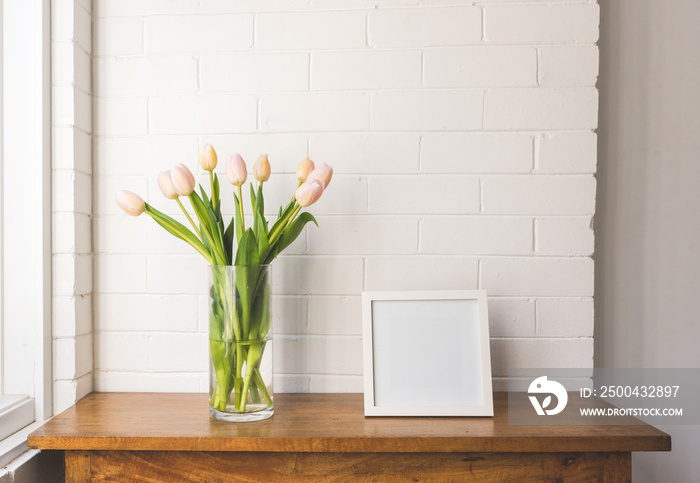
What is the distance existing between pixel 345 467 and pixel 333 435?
8 cm

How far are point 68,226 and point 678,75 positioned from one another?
5.13ft

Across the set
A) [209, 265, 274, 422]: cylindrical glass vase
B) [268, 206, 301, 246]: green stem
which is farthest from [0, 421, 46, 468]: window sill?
[268, 206, 301, 246]: green stem

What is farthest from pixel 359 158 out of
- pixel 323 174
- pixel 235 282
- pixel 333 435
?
pixel 333 435

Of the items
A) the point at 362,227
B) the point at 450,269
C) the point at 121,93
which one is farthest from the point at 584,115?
the point at 121,93

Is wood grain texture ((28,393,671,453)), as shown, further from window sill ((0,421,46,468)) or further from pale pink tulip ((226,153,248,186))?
pale pink tulip ((226,153,248,186))

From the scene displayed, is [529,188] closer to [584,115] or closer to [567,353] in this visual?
[584,115]

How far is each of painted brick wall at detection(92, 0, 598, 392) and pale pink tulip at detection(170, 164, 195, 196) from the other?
204 mm

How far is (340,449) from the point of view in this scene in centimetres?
86

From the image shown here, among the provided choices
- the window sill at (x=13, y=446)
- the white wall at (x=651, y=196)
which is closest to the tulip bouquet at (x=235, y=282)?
the window sill at (x=13, y=446)

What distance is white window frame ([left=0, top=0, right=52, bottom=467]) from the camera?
3.49ft

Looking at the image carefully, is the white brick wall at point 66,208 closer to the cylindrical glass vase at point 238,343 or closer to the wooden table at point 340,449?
the wooden table at point 340,449

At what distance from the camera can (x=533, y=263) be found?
114cm

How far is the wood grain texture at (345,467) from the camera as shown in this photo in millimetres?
897

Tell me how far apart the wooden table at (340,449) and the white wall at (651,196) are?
18.1 inches
